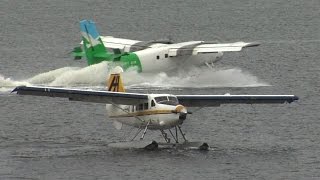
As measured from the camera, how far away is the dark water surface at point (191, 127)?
49750 mm

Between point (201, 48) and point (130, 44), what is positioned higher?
point (201, 48)

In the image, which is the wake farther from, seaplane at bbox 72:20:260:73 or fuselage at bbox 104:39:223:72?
seaplane at bbox 72:20:260:73

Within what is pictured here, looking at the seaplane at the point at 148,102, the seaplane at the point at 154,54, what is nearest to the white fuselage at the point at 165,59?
the seaplane at the point at 154,54

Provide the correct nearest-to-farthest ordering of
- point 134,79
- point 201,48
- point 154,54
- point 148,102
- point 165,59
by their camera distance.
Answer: point 148,102 → point 134,79 → point 154,54 → point 165,59 → point 201,48

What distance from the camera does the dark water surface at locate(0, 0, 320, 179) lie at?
163 ft

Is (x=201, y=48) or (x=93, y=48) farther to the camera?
(x=201, y=48)

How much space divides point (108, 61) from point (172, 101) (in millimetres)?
28843

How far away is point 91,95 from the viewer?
5225 centimetres

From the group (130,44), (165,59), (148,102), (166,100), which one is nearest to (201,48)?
(165,59)

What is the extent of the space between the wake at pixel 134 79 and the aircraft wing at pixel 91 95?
24224 millimetres

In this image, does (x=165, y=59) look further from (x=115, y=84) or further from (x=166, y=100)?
(x=166, y=100)

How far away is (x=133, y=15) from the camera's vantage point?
159m

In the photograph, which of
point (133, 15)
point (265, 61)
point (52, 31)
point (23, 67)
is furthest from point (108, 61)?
point (133, 15)

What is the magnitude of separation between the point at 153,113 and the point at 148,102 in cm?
71
